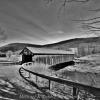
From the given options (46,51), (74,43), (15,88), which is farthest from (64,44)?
(15,88)

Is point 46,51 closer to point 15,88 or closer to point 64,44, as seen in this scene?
point 64,44

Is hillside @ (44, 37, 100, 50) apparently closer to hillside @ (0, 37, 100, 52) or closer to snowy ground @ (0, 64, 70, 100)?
hillside @ (0, 37, 100, 52)

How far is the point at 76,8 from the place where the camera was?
0.94 meters

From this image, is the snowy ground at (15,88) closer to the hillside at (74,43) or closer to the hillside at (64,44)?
the hillside at (64,44)

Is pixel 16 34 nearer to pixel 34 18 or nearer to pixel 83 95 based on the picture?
pixel 34 18

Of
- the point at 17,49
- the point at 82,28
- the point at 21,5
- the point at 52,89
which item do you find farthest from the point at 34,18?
the point at 52,89

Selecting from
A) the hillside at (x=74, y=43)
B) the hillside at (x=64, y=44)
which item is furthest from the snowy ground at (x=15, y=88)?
the hillside at (x=74, y=43)

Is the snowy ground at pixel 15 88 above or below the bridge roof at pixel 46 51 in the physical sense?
below

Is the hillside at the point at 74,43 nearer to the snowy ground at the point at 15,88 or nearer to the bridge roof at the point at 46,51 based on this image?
the bridge roof at the point at 46,51

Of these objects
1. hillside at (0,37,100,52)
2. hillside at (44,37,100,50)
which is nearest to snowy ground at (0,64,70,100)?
hillside at (0,37,100,52)

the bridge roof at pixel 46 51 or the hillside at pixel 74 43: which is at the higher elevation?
the hillside at pixel 74 43

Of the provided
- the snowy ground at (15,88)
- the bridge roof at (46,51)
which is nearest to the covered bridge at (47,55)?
the bridge roof at (46,51)

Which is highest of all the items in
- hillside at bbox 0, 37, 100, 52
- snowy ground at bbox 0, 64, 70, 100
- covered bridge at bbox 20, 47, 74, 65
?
hillside at bbox 0, 37, 100, 52

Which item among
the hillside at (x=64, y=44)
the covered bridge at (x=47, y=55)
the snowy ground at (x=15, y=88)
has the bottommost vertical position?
the snowy ground at (x=15, y=88)
